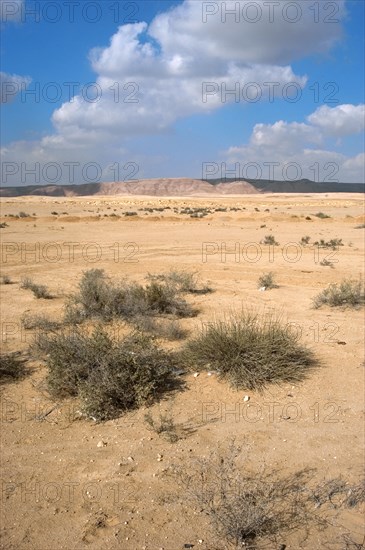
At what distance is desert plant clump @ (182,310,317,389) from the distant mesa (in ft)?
453

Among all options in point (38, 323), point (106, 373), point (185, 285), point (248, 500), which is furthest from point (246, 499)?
point (185, 285)

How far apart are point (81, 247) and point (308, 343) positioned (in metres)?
13.9

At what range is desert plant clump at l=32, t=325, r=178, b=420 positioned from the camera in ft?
16.3

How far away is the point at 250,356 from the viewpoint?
5871 mm

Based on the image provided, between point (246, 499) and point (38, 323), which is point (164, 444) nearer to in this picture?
point (246, 499)

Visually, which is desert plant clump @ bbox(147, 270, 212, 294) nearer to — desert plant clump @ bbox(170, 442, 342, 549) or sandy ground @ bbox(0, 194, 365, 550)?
sandy ground @ bbox(0, 194, 365, 550)

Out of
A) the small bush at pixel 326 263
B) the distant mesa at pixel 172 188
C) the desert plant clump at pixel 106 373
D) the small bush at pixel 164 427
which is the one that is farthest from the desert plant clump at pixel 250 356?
the distant mesa at pixel 172 188

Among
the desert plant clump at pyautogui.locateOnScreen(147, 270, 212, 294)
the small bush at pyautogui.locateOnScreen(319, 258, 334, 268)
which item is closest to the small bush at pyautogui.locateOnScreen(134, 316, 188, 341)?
the desert plant clump at pyautogui.locateOnScreen(147, 270, 212, 294)

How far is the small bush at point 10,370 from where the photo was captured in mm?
5785

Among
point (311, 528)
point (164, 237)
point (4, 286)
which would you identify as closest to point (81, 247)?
point (164, 237)

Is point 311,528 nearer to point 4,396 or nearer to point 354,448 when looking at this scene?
point 354,448

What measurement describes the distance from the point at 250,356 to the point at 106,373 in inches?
74.2

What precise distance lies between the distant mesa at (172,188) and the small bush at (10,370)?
13811cm

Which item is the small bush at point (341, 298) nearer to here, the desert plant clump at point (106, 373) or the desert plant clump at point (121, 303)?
the desert plant clump at point (121, 303)
